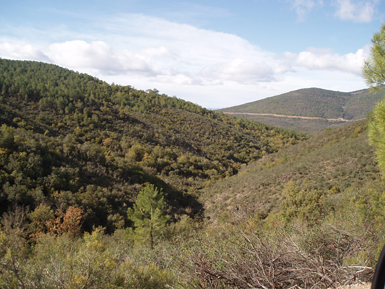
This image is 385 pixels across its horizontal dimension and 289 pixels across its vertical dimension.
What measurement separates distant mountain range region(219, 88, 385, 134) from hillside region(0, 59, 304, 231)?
71.2 metres

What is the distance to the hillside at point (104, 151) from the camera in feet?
57.0

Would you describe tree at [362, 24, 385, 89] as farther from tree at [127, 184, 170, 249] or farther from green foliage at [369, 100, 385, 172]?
tree at [127, 184, 170, 249]

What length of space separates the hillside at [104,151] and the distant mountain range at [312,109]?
71.2 metres

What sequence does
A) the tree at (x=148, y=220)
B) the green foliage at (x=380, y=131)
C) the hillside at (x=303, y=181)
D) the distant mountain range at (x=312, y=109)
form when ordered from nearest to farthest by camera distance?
the green foliage at (x=380, y=131) → the tree at (x=148, y=220) → the hillside at (x=303, y=181) → the distant mountain range at (x=312, y=109)

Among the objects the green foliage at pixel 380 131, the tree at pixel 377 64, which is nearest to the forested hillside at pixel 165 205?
the green foliage at pixel 380 131

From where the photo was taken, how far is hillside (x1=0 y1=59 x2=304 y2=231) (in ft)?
57.0

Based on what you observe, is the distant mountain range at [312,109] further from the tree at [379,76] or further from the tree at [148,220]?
the tree at [379,76]

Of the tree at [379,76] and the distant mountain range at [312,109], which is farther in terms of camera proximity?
the distant mountain range at [312,109]

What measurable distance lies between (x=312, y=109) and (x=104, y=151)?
167m

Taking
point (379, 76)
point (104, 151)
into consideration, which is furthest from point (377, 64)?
point (104, 151)

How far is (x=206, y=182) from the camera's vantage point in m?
32.2

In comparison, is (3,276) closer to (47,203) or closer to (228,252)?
(228,252)

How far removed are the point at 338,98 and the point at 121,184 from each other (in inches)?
8084

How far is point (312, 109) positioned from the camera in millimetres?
155250
